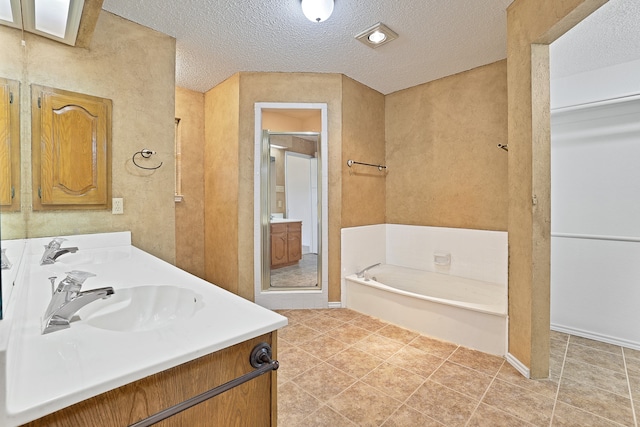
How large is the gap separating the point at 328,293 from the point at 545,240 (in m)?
2.00

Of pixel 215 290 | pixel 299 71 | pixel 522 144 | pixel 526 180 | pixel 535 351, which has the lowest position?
pixel 535 351

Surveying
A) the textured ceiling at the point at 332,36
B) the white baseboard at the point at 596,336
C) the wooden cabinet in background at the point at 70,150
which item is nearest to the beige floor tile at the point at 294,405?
the wooden cabinet in background at the point at 70,150

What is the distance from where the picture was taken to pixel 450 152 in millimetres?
3223

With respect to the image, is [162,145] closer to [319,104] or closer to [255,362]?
[319,104]

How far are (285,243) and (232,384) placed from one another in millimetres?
2636

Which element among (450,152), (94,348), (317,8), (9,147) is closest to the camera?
(94,348)

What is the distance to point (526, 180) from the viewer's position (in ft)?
6.21

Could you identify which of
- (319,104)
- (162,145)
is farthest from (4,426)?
(319,104)

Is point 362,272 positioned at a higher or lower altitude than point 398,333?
higher

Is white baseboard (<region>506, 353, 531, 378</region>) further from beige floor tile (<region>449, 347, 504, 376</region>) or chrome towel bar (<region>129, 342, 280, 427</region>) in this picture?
chrome towel bar (<region>129, 342, 280, 427</region>)

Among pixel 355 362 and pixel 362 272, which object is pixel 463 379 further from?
pixel 362 272

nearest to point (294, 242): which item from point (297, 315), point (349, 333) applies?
point (297, 315)

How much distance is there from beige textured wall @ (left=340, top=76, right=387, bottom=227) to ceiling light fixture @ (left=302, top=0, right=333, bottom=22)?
117 cm

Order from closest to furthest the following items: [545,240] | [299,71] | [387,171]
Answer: [545,240] < [299,71] < [387,171]
